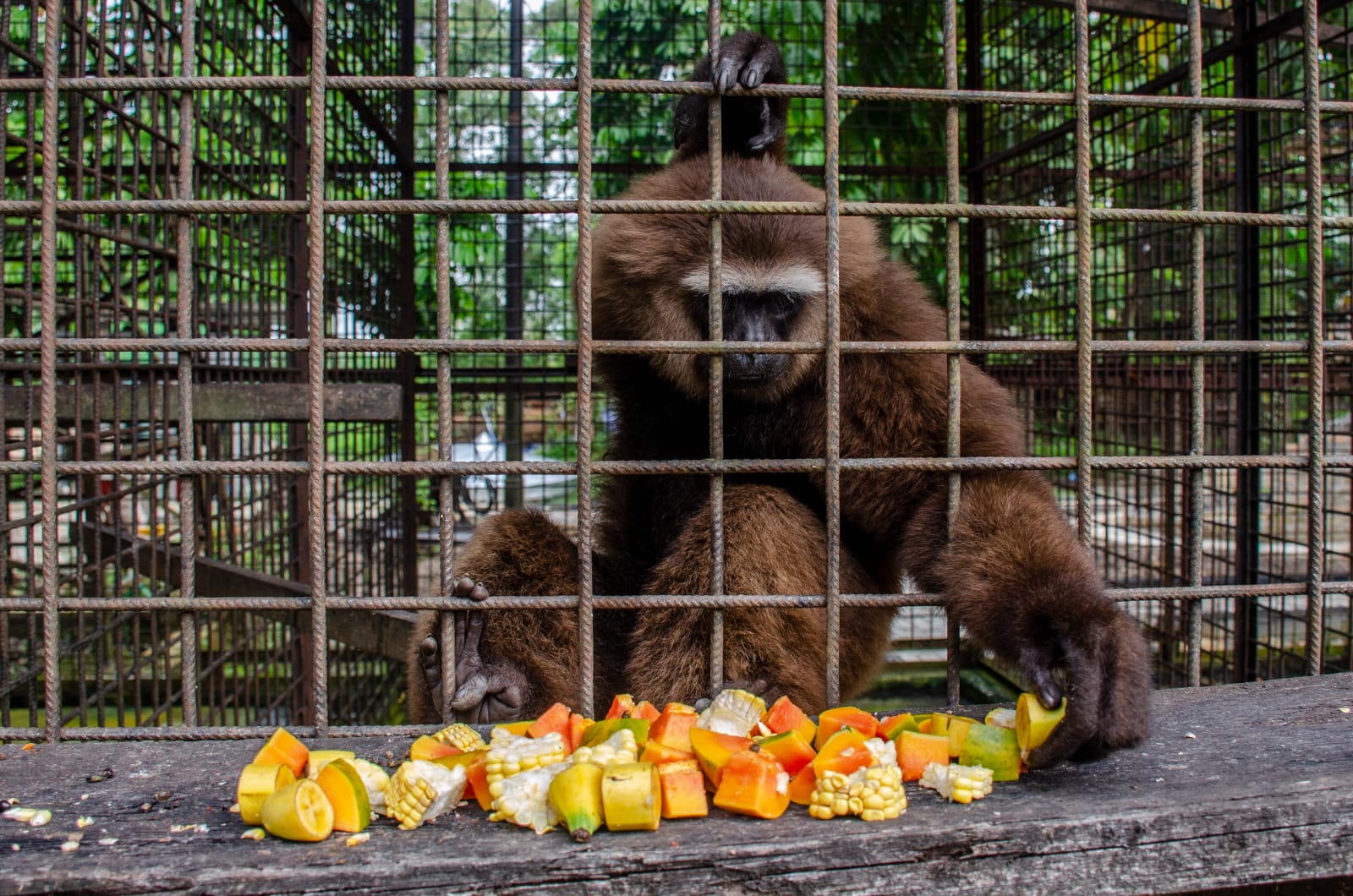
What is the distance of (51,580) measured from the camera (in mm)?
1903

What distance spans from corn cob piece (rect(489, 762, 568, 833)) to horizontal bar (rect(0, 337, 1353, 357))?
0.85 m

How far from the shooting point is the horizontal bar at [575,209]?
1.91 meters

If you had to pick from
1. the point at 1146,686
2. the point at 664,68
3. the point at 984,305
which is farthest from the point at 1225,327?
the point at 1146,686

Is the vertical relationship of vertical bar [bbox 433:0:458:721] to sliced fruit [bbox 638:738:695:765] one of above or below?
above

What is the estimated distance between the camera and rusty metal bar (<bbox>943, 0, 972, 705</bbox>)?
2.07m

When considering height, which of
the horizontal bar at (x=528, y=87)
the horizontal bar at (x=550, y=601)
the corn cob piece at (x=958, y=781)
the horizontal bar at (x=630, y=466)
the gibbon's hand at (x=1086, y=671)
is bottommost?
the corn cob piece at (x=958, y=781)

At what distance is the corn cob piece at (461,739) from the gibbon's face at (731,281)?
115cm

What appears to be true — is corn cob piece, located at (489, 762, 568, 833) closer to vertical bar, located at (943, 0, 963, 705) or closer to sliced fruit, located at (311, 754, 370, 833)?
sliced fruit, located at (311, 754, 370, 833)

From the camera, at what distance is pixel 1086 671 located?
1781mm

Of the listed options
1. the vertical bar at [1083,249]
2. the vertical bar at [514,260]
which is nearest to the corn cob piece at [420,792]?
the vertical bar at [1083,249]

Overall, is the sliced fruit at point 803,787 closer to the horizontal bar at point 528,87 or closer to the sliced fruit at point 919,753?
the sliced fruit at point 919,753

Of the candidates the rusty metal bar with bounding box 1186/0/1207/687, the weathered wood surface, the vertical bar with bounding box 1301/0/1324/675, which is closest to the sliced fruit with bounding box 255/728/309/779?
the weathered wood surface

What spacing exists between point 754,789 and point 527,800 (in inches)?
15.8

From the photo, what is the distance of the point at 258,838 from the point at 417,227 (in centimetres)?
538
